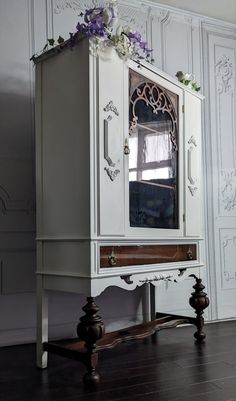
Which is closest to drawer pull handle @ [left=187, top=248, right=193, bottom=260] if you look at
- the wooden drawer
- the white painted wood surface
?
the wooden drawer

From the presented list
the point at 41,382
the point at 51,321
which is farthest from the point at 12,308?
the point at 41,382

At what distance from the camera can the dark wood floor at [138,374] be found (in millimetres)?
1936

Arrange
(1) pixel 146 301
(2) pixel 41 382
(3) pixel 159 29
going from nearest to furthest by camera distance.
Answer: (2) pixel 41 382
(1) pixel 146 301
(3) pixel 159 29

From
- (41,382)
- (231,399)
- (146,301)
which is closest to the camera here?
(231,399)

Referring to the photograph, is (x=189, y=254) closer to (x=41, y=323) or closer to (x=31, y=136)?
(x=41, y=323)

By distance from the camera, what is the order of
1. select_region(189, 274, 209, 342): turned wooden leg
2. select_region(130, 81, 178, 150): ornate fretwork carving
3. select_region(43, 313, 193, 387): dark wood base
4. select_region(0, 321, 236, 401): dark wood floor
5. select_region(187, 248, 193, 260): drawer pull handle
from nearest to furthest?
select_region(0, 321, 236, 401): dark wood floor, select_region(43, 313, 193, 387): dark wood base, select_region(130, 81, 178, 150): ornate fretwork carving, select_region(187, 248, 193, 260): drawer pull handle, select_region(189, 274, 209, 342): turned wooden leg

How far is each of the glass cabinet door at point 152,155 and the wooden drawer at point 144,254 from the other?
0.13 m

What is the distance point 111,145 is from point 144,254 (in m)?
0.62

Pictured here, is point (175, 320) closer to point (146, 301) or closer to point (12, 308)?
point (146, 301)

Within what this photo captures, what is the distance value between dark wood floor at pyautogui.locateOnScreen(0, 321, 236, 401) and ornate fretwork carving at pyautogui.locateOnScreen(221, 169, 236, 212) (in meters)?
1.29

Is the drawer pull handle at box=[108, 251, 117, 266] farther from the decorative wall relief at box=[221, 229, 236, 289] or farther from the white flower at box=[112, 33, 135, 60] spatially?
the decorative wall relief at box=[221, 229, 236, 289]

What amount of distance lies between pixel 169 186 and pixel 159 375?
3.55ft

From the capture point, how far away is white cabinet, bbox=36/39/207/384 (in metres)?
2.21

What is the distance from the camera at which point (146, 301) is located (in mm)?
3357
